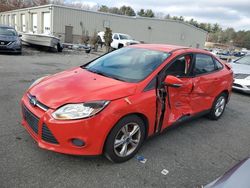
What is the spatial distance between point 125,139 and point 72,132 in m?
0.75

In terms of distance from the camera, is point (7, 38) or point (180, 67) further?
point (7, 38)

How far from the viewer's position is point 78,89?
123 inches

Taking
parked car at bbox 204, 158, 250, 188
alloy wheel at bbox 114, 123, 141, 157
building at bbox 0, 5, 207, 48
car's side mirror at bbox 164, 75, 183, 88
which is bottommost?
alloy wheel at bbox 114, 123, 141, 157

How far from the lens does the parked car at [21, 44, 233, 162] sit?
2.83 metres

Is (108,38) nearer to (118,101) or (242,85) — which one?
(242,85)

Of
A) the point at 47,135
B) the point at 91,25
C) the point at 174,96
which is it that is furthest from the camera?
the point at 91,25

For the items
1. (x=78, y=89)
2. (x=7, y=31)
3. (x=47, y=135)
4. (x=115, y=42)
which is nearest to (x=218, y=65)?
(x=78, y=89)

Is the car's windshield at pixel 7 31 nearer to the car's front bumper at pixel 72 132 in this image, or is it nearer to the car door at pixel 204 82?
the car door at pixel 204 82

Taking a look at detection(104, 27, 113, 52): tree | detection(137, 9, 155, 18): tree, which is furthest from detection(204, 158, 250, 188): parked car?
detection(137, 9, 155, 18): tree

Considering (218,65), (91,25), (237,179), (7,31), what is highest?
(91,25)

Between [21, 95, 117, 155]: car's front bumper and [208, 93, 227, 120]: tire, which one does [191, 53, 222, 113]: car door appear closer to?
[208, 93, 227, 120]: tire

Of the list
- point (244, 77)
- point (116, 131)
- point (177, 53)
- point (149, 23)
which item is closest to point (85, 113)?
point (116, 131)

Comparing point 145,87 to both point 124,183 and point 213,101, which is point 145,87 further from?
point 213,101

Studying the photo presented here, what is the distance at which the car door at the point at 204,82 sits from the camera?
4266 mm
